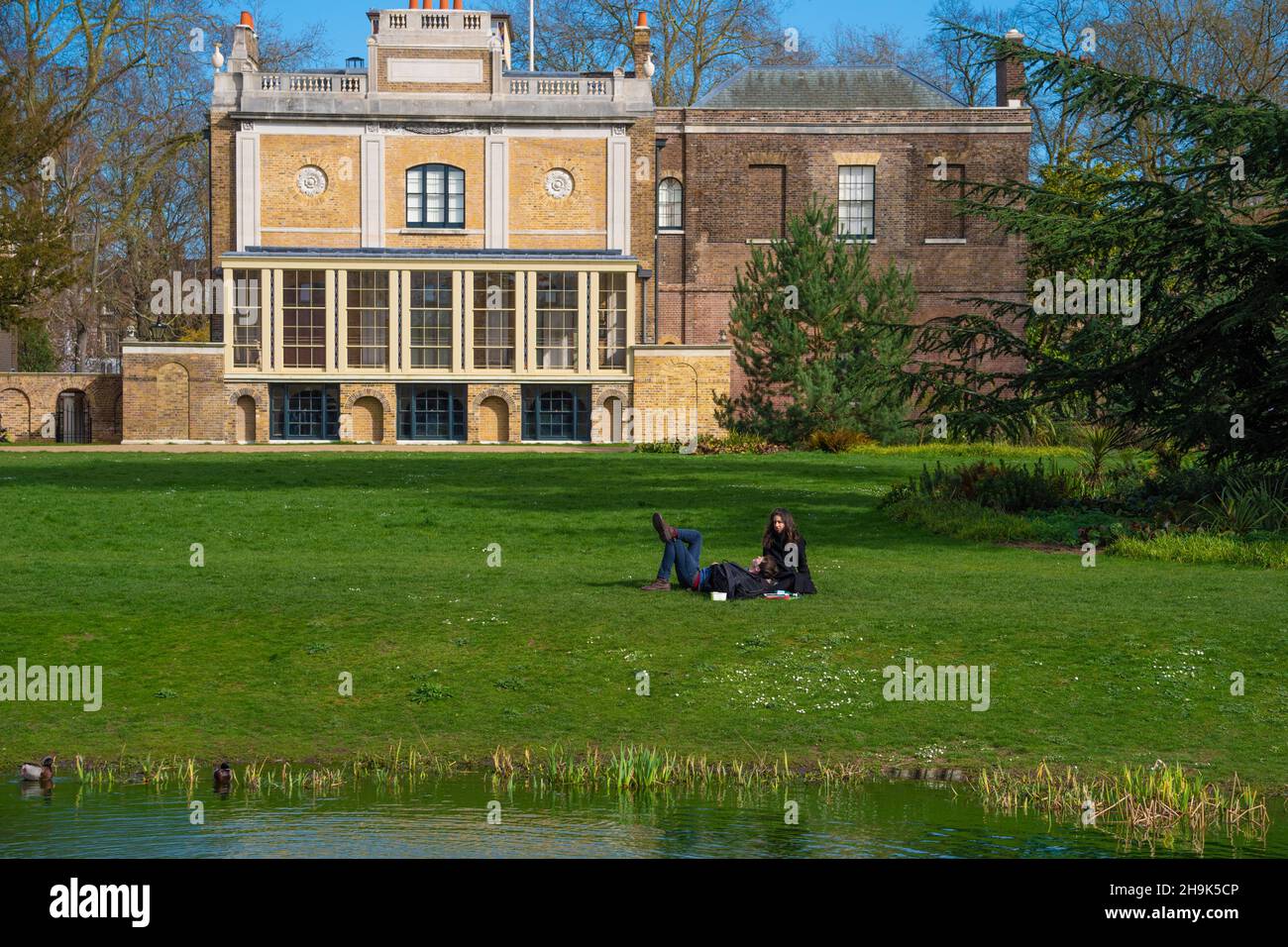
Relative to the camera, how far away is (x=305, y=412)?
4797cm

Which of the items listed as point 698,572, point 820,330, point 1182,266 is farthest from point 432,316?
point 698,572

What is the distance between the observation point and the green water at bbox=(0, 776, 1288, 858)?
31.0 feet

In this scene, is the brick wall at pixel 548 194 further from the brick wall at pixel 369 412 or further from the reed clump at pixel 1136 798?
the reed clump at pixel 1136 798

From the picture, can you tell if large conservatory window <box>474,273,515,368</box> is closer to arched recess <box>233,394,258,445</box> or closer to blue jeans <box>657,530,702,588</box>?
arched recess <box>233,394,258,445</box>

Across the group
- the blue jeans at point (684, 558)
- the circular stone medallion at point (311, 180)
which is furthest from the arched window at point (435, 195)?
the blue jeans at point (684, 558)

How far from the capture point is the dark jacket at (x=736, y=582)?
630 inches

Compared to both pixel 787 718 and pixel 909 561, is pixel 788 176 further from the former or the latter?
pixel 787 718

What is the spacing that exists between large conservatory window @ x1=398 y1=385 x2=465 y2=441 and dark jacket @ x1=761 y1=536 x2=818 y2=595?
3275cm

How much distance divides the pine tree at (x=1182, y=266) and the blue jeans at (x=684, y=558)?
277 inches

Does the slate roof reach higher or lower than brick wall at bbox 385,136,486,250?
higher

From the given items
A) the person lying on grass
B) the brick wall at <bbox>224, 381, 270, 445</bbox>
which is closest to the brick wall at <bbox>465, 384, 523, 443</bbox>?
the brick wall at <bbox>224, 381, 270, 445</bbox>

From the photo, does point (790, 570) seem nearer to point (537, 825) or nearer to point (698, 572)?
point (698, 572)

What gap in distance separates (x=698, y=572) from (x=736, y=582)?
0.59 meters
